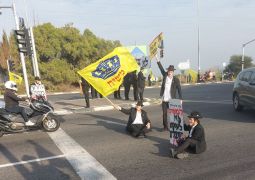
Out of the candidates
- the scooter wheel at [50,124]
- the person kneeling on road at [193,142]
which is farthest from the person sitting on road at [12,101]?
the person kneeling on road at [193,142]

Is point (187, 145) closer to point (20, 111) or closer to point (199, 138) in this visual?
point (199, 138)

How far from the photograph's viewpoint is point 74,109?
48.3ft

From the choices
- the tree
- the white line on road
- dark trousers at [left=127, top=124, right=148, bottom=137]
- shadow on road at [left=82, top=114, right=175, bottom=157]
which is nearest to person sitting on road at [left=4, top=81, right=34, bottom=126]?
the white line on road

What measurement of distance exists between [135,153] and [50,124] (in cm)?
366

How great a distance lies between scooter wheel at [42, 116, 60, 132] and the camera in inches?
382

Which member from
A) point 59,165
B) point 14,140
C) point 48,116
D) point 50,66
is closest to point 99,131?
point 48,116

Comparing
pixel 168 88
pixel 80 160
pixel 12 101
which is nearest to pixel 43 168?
pixel 80 160

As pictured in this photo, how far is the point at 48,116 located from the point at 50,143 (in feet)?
5.43

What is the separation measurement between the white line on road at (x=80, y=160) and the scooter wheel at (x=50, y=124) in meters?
0.67

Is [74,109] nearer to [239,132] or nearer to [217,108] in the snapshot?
[217,108]

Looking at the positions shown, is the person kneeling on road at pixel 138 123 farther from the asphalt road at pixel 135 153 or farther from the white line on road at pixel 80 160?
the white line on road at pixel 80 160

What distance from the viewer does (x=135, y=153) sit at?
7137mm

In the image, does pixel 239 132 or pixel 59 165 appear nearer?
pixel 59 165

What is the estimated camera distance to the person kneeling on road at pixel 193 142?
6.66 meters
